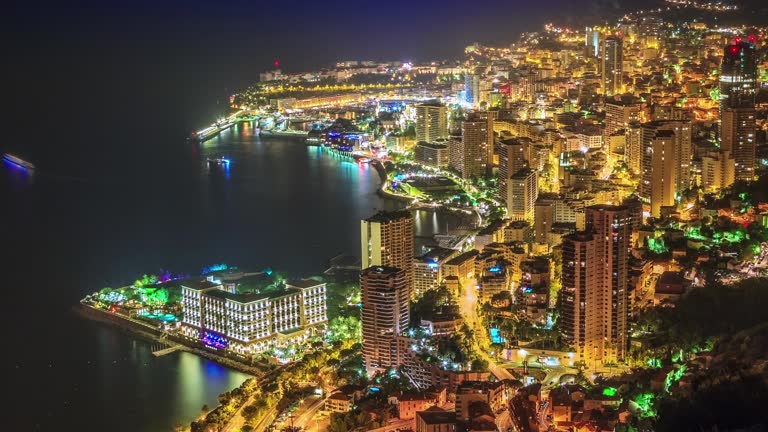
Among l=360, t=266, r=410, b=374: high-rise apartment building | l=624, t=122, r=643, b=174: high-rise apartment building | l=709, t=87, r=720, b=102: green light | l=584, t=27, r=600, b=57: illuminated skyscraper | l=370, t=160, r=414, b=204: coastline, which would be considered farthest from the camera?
l=584, t=27, r=600, b=57: illuminated skyscraper

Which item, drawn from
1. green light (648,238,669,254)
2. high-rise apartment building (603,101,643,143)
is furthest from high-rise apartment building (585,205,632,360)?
high-rise apartment building (603,101,643,143)

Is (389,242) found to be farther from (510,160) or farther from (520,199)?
(510,160)

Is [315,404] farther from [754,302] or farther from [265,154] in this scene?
[265,154]

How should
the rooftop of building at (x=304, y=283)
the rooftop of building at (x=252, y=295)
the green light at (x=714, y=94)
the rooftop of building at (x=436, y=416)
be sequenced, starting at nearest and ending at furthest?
the rooftop of building at (x=436, y=416), the rooftop of building at (x=252, y=295), the rooftop of building at (x=304, y=283), the green light at (x=714, y=94)

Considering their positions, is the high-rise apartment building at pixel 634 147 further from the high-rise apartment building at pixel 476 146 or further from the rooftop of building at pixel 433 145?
the rooftop of building at pixel 433 145

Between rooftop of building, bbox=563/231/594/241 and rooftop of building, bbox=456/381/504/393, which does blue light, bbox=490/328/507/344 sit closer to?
rooftop of building, bbox=563/231/594/241

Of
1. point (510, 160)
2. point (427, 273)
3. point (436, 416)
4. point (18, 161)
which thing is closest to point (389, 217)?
point (427, 273)

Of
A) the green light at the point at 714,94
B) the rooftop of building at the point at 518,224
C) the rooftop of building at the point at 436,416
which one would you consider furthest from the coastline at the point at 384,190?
the rooftop of building at the point at 436,416
